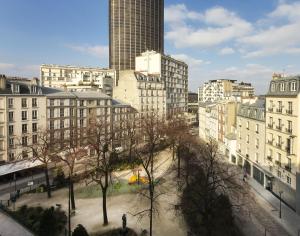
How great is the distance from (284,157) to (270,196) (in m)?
6.41

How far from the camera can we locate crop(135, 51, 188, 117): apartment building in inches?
4102

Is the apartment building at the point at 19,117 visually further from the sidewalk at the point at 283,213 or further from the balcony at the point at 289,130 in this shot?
the balcony at the point at 289,130

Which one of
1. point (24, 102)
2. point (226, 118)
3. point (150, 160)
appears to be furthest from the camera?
point (226, 118)

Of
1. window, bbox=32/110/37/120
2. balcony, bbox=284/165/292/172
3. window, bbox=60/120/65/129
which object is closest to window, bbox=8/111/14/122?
window, bbox=32/110/37/120

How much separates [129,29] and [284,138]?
136m

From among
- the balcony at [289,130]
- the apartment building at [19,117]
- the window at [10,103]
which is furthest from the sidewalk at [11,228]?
the balcony at [289,130]

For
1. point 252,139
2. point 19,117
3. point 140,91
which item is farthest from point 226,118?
point 19,117

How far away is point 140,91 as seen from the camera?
8356 centimetres

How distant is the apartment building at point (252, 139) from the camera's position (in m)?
47.1

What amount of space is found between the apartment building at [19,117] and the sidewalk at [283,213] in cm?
3958

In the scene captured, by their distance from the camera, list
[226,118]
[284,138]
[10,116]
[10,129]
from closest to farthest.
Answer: [284,138]
[10,116]
[10,129]
[226,118]

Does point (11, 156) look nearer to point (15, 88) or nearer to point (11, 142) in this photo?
point (11, 142)

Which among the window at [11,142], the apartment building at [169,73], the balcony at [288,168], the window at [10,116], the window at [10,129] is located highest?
the apartment building at [169,73]

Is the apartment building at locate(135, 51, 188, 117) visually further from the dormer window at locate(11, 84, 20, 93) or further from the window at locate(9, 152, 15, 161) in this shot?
the window at locate(9, 152, 15, 161)
